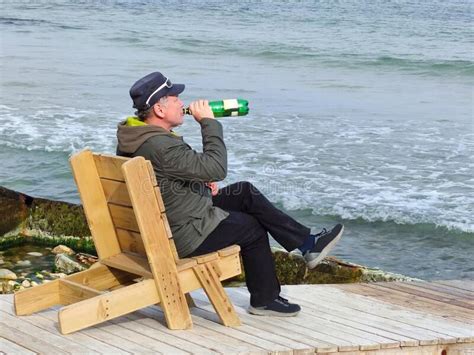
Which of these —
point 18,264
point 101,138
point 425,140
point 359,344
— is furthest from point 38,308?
point 425,140

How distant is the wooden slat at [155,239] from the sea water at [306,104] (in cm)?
538

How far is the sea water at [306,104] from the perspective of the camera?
13.2 m

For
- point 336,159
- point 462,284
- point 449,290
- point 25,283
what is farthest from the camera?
point 336,159

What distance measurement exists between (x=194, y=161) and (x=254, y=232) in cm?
67

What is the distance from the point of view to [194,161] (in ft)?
19.2

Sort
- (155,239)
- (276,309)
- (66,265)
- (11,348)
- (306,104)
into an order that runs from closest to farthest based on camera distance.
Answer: (11,348) < (155,239) < (276,309) < (66,265) < (306,104)

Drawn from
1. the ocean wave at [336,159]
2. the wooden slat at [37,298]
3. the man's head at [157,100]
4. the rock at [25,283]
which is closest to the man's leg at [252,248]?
the man's head at [157,100]

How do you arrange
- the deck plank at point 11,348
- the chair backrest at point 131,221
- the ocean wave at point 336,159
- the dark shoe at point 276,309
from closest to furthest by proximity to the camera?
the deck plank at point 11,348 < the chair backrest at point 131,221 < the dark shoe at point 276,309 < the ocean wave at point 336,159

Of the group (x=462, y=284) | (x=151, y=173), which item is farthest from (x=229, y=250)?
(x=462, y=284)

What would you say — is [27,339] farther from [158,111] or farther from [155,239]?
[158,111]

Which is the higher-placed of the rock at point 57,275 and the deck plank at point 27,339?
the deck plank at point 27,339

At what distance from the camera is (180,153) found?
587 centimetres

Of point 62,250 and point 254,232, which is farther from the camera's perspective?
point 62,250

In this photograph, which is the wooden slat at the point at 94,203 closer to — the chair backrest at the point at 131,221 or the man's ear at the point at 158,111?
the chair backrest at the point at 131,221
